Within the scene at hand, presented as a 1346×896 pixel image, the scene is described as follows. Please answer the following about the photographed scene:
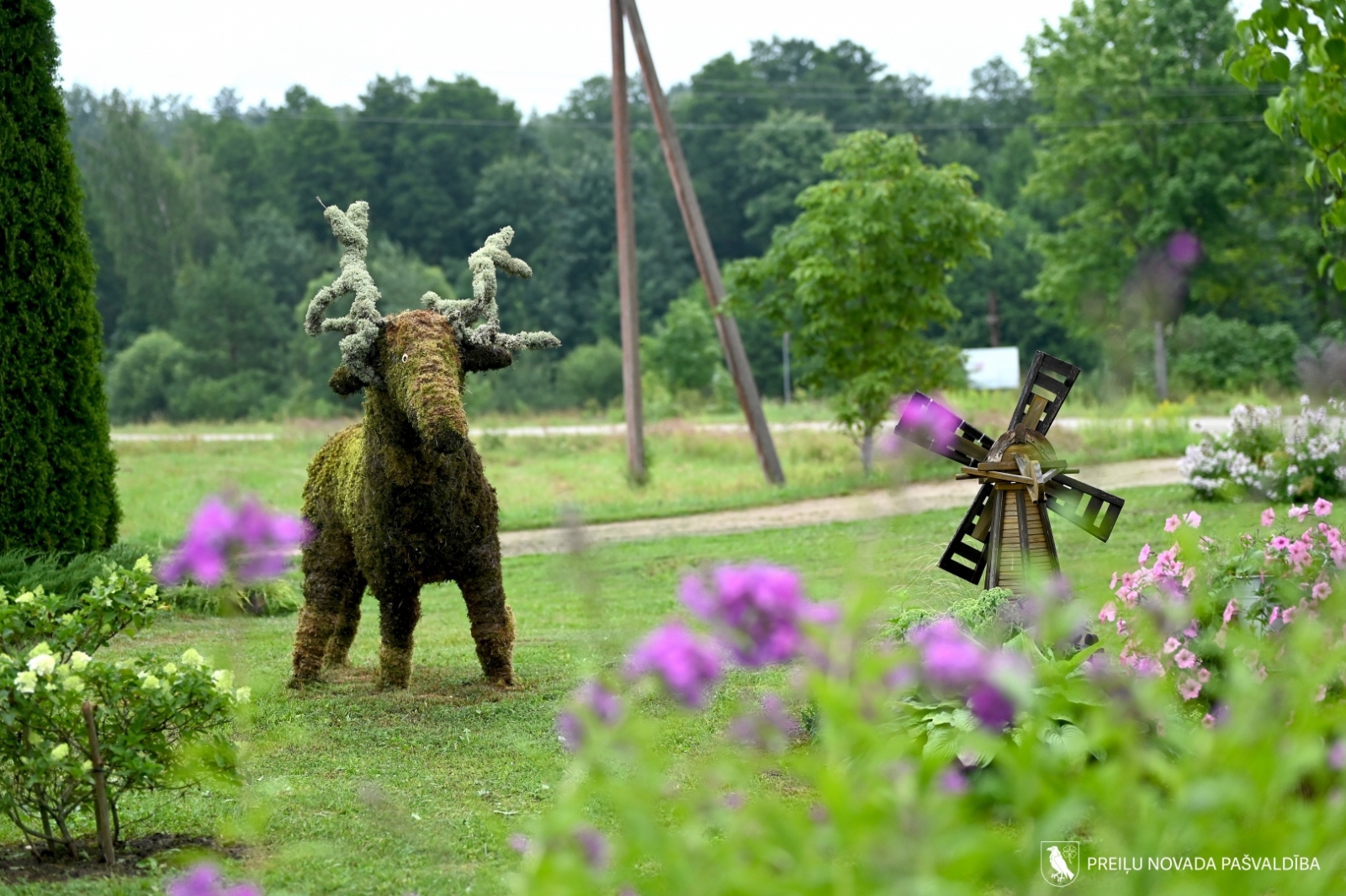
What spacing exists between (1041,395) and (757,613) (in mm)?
4590

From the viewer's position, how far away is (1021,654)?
5035 mm

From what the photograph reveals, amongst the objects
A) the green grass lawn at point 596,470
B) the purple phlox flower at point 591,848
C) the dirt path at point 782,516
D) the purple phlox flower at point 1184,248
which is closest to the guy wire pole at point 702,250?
the green grass lawn at point 596,470

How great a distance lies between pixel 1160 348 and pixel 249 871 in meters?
34.0

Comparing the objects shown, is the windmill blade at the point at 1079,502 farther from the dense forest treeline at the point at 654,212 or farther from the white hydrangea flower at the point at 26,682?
the dense forest treeline at the point at 654,212

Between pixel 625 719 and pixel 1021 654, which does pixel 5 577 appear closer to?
pixel 1021 654

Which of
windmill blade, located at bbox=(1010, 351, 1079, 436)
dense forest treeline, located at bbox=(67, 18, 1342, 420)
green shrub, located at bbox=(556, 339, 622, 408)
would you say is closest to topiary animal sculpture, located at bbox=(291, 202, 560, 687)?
windmill blade, located at bbox=(1010, 351, 1079, 436)

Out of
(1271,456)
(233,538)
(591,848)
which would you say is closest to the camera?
(591,848)

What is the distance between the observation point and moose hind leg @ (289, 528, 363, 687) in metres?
7.62

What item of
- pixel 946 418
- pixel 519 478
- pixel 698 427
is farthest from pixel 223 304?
pixel 946 418

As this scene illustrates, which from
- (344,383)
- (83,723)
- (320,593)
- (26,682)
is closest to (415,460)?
(344,383)

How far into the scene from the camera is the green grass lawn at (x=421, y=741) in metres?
4.31

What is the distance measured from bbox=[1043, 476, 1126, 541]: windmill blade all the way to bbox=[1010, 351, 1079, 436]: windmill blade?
0.31 meters

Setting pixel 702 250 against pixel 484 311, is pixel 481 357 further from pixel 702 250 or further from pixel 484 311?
pixel 702 250

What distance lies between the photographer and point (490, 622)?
723 centimetres
